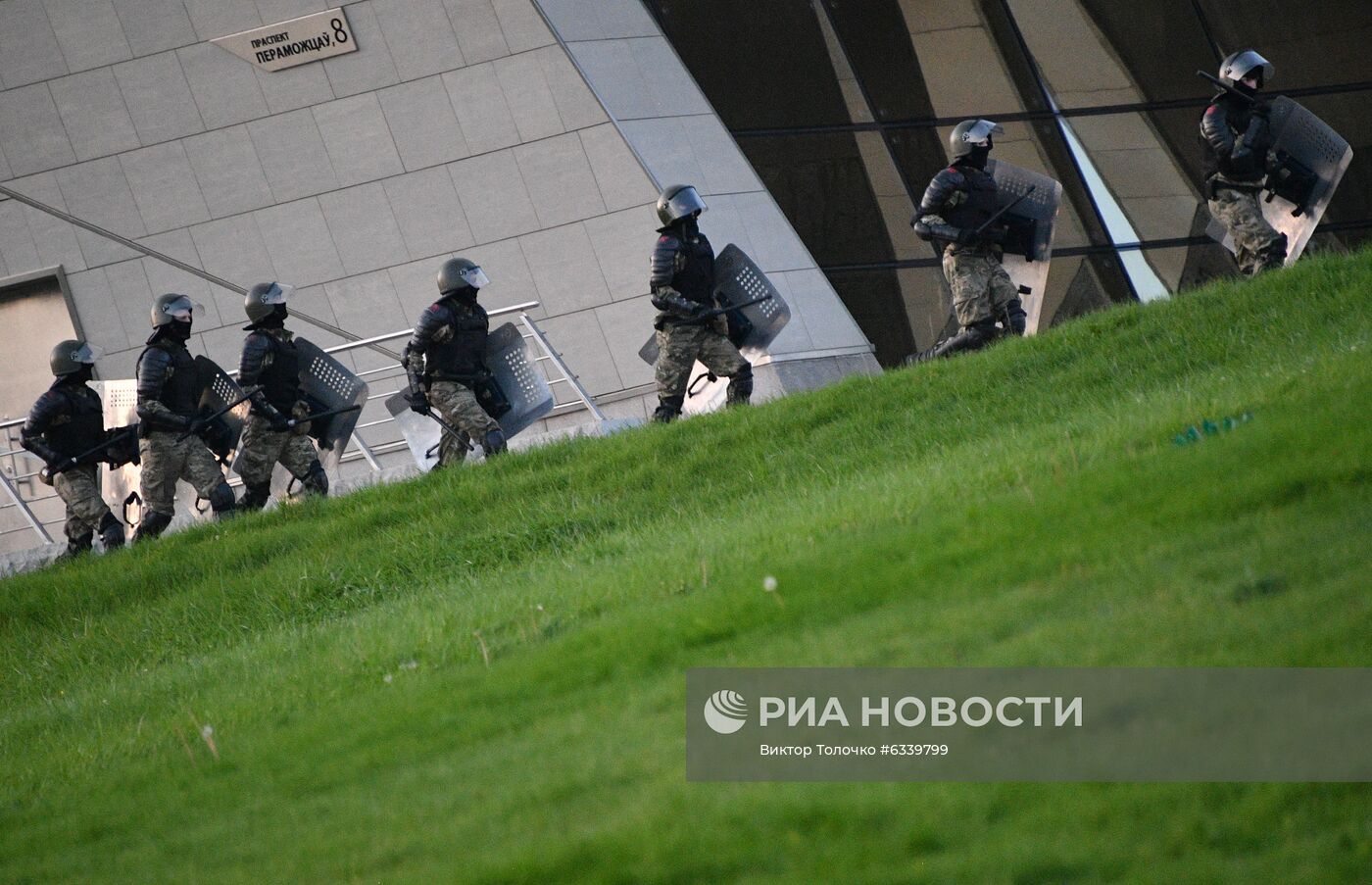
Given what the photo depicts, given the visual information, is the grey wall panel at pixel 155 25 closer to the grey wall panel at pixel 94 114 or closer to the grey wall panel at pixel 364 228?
the grey wall panel at pixel 94 114

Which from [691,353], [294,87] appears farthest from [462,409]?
[294,87]

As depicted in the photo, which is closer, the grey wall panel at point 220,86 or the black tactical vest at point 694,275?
the black tactical vest at point 694,275

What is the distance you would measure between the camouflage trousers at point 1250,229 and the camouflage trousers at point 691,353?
12.8 ft

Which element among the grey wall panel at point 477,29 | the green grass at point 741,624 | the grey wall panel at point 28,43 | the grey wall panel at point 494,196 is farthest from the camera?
the grey wall panel at point 28,43

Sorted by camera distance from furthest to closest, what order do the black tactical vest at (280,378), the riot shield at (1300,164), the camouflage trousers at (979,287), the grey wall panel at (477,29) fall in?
the grey wall panel at (477,29) → the black tactical vest at (280,378) → the camouflage trousers at (979,287) → the riot shield at (1300,164)

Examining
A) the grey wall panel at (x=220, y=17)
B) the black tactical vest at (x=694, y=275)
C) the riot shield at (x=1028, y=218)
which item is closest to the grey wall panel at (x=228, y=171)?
the grey wall panel at (x=220, y=17)

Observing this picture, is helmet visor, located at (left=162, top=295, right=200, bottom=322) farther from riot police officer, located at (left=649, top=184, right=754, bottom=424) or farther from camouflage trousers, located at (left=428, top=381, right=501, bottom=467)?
riot police officer, located at (left=649, top=184, right=754, bottom=424)

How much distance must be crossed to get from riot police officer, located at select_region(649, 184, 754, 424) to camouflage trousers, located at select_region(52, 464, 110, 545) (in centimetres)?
534

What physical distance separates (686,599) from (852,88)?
46.2 ft

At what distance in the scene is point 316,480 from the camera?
13.1 metres

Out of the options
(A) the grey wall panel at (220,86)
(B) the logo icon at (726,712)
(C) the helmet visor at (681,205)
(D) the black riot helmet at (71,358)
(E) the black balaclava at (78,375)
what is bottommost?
(B) the logo icon at (726,712)

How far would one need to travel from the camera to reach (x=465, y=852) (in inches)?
Result: 153

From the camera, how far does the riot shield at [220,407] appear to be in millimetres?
13266

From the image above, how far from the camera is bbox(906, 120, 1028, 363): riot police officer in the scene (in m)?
11.8
